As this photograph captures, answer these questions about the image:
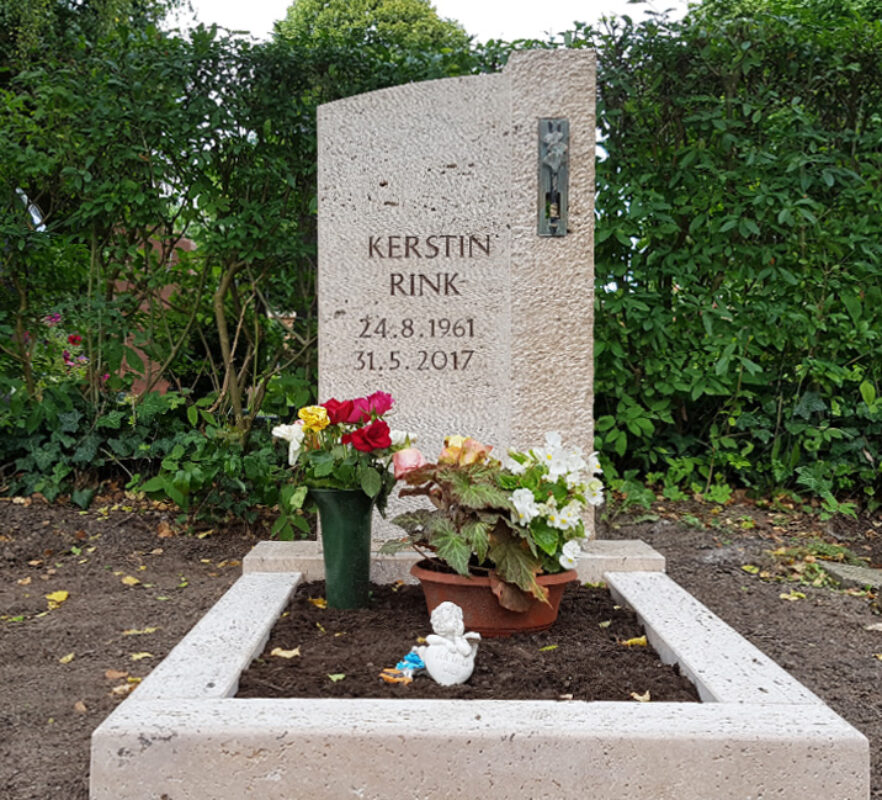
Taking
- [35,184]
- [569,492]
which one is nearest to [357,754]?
[569,492]

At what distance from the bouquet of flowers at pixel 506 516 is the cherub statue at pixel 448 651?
0.27 metres

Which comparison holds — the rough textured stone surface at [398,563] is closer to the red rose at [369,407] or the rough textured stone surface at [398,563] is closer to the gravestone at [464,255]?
the gravestone at [464,255]

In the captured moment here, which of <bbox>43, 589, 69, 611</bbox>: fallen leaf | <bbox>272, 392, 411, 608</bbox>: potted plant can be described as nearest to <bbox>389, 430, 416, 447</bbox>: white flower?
<bbox>272, 392, 411, 608</bbox>: potted plant

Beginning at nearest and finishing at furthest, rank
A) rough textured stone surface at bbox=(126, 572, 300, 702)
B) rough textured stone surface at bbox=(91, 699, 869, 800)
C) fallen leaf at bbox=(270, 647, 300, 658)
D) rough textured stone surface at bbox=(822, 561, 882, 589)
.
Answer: rough textured stone surface at bbox=(91, 699, 869, 800) < rough textured stone surface at bbox=(126, 572, 300, 702) < fallen leaf at bbox=(270, 647, 300, 658) < rough textured stone surface at bbox=(822, 561, 882, 589)

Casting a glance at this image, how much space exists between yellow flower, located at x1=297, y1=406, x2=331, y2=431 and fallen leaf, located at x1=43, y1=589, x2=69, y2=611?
1846mm

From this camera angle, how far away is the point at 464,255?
3566 mm

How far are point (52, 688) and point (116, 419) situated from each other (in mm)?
2356

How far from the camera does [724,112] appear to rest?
16.2 feet

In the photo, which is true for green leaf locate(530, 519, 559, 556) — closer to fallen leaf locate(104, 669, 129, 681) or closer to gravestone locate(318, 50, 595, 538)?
gravestone locate(318, 50, 595, 538)

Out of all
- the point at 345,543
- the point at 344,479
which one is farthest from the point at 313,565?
the point at 344,479

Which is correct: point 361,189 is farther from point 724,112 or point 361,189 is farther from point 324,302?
point 724,112

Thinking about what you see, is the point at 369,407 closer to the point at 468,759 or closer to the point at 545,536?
the point at 545,536

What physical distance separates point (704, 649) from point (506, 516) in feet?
2.13

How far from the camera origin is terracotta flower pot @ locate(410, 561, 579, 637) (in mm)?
2656
